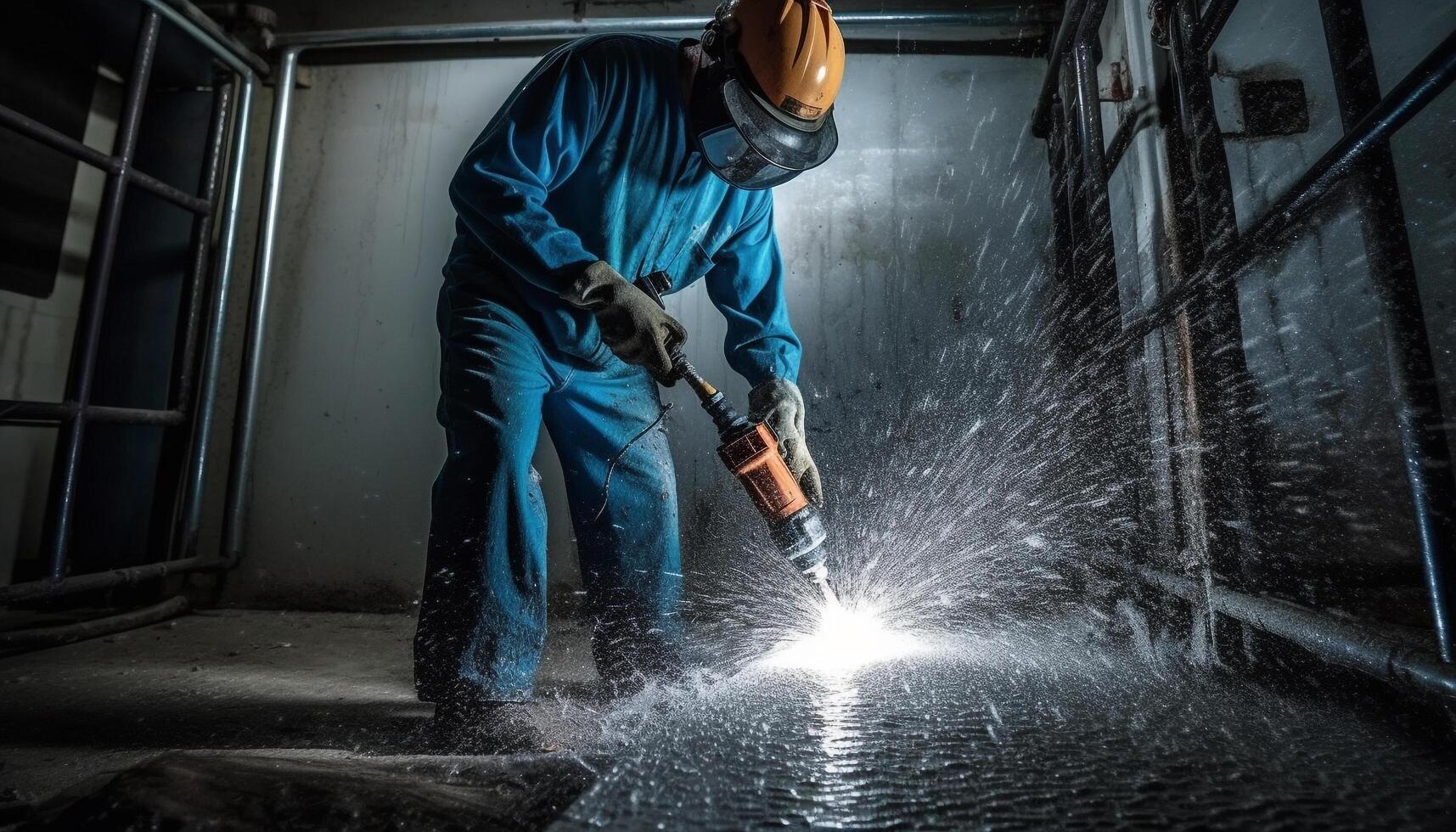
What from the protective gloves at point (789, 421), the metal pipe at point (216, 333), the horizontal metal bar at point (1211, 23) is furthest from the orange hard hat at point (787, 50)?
the metal pipe at point (216, 333)

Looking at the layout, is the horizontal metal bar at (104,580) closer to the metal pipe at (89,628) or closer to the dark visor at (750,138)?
the metal pipe at (89,628)

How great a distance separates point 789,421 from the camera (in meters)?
1.86

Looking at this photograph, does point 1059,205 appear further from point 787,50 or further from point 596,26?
point 596,26

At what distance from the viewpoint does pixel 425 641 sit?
4.42ft

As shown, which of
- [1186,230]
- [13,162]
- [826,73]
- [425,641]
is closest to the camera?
[425,641]

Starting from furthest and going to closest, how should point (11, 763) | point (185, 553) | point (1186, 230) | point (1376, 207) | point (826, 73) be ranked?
point (185, 553) < point (1186, 230) < point (826, 73) < point (11, 763) < point (1376, 207)

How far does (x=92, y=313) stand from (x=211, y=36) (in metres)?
1.27

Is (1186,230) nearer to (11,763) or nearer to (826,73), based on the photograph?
(826,73)

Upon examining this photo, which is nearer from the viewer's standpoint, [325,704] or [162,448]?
[325,704]

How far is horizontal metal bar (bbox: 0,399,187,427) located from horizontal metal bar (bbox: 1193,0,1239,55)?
3.42m

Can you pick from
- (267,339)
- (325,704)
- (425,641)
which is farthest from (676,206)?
(267,339)

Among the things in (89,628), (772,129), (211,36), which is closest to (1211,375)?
(772,129)

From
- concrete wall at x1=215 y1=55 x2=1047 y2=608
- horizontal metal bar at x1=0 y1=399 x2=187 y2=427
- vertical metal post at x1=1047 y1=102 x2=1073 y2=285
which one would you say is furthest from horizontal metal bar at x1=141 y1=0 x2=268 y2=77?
vertical metal post at x1=1047 y1=102 x2=1073 y2=285

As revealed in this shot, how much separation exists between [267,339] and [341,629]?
136 centimetres
